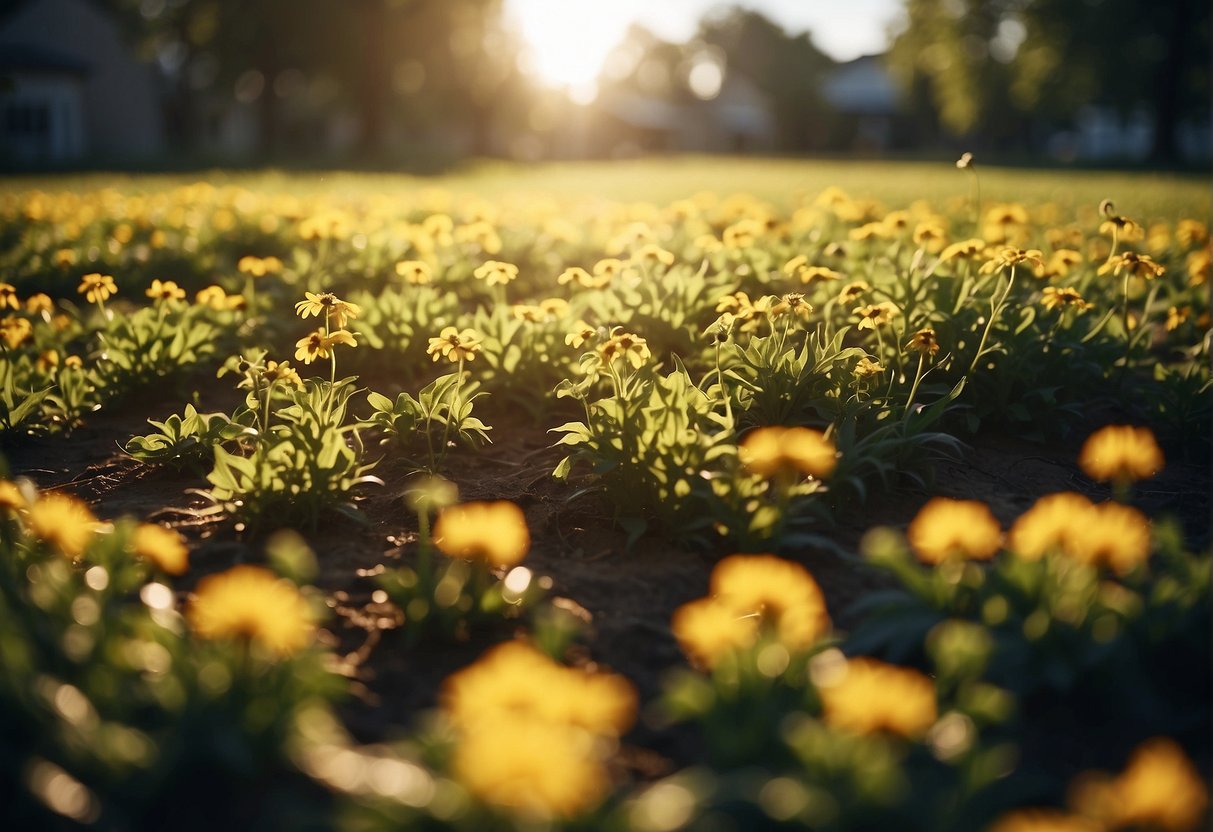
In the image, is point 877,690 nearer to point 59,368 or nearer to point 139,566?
point 139,566

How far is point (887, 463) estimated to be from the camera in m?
3.01

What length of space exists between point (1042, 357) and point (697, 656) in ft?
7.29

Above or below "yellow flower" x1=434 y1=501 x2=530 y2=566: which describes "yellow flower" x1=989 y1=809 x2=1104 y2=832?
below

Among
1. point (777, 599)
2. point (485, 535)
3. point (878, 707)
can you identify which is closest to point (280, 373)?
point (485, 535)

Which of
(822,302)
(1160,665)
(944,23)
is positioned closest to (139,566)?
(1160,665)

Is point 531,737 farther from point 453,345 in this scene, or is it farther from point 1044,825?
point 453,345

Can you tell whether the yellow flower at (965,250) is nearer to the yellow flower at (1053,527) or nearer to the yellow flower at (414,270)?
the yellow flower at (1053,527)

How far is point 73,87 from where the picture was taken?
31203 millimetres

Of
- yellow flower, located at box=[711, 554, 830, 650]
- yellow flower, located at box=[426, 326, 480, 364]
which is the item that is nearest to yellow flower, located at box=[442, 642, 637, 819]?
yellow flower, located at box=[711, 554, 830, 650]

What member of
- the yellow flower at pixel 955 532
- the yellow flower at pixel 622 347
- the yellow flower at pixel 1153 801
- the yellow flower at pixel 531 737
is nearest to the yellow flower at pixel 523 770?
the yellow flower at pixel 531 737

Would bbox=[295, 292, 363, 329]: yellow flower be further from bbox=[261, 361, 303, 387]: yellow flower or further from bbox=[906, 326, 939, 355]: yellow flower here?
bbox=[906, 326, 939, 355]: yellow flower

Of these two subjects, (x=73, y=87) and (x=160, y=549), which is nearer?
(x=160, y=549)

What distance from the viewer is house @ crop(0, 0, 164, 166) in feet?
97.9

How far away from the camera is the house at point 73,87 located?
29.8 metres
